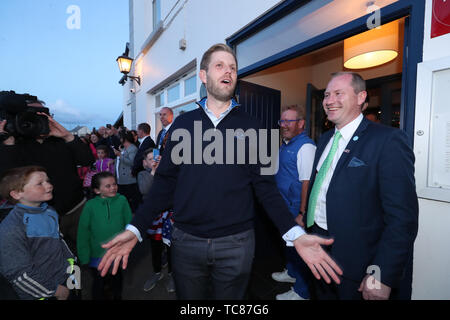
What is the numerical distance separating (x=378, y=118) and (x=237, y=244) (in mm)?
4896

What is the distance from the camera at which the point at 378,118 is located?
4727mm

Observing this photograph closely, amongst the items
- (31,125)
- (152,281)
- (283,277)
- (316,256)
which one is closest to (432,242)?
(316,256)

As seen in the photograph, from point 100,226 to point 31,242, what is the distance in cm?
63

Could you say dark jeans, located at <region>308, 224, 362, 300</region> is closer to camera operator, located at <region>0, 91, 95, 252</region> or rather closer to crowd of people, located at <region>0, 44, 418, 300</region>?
crowd of people, located at <region>0, 44, 418, 300</region>

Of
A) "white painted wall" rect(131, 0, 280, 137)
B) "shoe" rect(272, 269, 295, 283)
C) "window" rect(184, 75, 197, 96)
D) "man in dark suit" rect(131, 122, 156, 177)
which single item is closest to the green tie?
"shoe" rect(272, 269, 295, 283)

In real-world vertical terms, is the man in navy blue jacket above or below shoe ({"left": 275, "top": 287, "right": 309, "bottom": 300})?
above

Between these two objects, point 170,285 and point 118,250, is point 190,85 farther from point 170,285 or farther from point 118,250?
point 118,250

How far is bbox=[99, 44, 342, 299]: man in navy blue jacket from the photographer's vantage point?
1.33m

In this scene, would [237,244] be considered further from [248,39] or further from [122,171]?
[122,171]

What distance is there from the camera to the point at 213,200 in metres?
1.32

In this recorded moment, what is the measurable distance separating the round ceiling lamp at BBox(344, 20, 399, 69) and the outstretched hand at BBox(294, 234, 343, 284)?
2.74 metres
